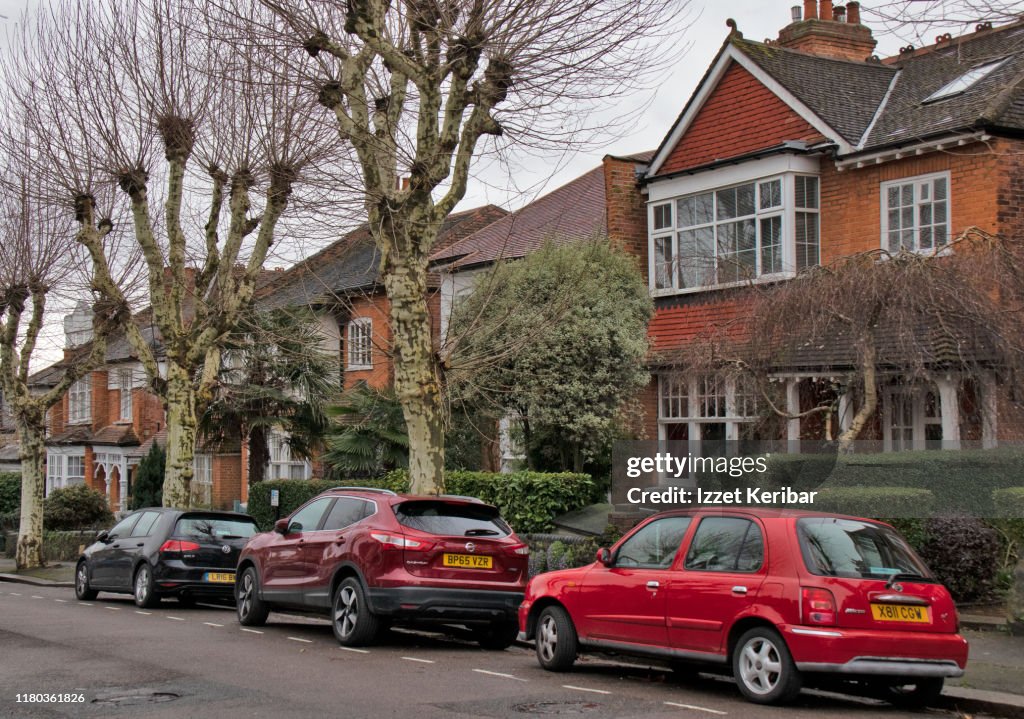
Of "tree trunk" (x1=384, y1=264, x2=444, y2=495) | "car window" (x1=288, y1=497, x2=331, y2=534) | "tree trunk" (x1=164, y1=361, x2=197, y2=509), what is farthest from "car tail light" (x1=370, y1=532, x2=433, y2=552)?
"tree trunk" (x1=164, y1=361, x2=197, y2=509)

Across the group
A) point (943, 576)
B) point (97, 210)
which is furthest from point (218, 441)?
point (943, 576)

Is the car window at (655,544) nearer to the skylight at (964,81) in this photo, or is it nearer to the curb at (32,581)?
the skylight at (964,81)

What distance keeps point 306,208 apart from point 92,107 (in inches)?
292

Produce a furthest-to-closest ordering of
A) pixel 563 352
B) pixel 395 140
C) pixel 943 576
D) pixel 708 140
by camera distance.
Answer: pixel 708 140 → pixel 563 352 → pixel 395 140 → pixel 943 576

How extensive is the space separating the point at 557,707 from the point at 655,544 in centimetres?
Answer: 197

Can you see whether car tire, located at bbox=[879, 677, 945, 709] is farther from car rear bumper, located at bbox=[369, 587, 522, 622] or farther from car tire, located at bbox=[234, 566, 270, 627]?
car tire, located at bbox=[234, 566, 270, 627]

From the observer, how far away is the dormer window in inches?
874

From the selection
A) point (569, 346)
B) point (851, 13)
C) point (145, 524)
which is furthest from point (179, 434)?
point (851, 13)

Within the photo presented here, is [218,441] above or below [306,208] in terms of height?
below

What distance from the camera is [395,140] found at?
16.0m

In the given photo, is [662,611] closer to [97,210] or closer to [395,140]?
[395,140]

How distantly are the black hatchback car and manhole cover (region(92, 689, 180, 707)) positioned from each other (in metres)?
8.10

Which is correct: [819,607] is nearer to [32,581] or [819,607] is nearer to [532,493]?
[532,493]

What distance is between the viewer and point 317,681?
1032 cm
